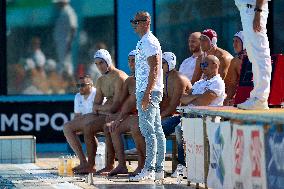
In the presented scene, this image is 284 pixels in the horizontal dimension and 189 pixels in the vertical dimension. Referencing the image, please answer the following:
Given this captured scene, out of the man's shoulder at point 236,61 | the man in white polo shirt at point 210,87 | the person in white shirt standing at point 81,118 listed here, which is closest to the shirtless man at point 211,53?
the man's shoulder at point 236,61

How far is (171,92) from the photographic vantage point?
13.1 m

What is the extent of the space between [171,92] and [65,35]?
21.8ft

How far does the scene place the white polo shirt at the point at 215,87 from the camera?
12.1 metres

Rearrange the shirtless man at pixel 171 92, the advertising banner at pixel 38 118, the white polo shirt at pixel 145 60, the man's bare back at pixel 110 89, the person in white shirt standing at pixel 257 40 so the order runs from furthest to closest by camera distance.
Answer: the advertising banner at pixel 38 118 → the man's bare back at pixel 110 89 → the shirtless man at pixel 171 92 → the white polo shirt at pixel 145 60 → the person in white shirt standing at pixel 257 40

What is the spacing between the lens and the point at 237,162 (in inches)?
367

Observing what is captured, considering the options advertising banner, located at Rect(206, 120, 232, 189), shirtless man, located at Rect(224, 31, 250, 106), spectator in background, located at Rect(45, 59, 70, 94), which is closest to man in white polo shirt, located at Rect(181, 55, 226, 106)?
shirtless man, located at Rect(224, 31, 250, 106)

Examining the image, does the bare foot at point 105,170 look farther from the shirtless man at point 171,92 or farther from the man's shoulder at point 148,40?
the man's shoulder at point 148,40

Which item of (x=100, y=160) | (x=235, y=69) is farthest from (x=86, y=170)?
(x=235, y=69)

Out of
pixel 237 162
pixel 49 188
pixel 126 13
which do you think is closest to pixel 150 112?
pixel 49 188

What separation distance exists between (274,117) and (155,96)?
4.07 m

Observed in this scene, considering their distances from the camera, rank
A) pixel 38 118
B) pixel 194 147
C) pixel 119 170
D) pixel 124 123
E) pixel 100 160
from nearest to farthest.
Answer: pixel 194 147 → pixel 124 123 → pixel 119 170 → pixel 100 160 → pixel 38 118

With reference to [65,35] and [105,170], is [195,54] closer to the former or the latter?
[105,170]

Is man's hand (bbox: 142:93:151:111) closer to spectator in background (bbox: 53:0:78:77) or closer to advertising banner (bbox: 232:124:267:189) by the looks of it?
advertising banner (bbox: 232:124:267:189)

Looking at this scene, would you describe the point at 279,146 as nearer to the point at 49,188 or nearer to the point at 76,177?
the point at 49,188
